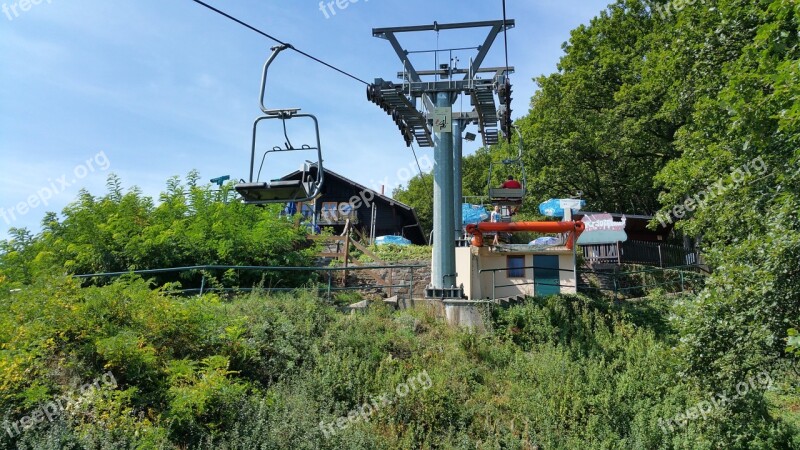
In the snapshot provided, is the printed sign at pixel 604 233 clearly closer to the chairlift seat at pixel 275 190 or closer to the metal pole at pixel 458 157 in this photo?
the metal pole at pixel 458 157

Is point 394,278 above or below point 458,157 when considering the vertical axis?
below

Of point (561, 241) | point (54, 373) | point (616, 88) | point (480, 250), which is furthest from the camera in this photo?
point (616, 88)

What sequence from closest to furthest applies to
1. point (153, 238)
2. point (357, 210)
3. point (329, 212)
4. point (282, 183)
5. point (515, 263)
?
1. point (282, 183)
2. point (153, 238)
3. point (515, 263)
4. point (329, 212)
5. point (357, 210)

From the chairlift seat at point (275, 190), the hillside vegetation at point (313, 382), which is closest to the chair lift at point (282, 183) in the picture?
the chairlift seat at point (275, 190)

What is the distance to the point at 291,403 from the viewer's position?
939 centimetres

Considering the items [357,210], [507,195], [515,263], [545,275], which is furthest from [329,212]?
[545,275]

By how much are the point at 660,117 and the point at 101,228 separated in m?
22.5

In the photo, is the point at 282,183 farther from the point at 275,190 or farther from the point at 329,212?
the point at 329,212

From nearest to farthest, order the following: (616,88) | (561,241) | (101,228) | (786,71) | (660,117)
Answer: (786,71) → (101,228) → (561,241) → (660,117) → (616,88)

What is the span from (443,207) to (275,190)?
6864 millimetres

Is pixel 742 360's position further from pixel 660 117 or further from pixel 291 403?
pixel 660 117

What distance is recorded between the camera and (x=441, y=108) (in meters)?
15.2

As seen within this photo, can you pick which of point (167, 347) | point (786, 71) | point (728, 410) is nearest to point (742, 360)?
point (728, 410)

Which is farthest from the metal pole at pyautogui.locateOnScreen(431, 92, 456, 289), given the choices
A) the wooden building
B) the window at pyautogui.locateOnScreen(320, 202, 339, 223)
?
the window at pyautogui.locateOnScreen(320, 202, 339, 223)
